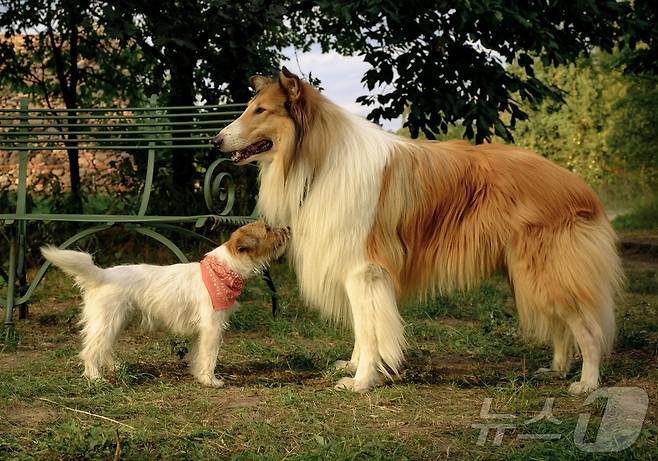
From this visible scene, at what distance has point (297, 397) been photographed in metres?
4.28

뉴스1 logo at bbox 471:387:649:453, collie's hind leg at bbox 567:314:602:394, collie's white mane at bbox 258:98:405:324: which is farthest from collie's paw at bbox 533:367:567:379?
collie's white mane at bbox 258:98:405:324

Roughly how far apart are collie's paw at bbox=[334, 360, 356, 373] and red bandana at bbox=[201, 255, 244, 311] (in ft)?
2.54

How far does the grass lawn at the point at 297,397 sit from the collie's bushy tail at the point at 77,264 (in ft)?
1.79

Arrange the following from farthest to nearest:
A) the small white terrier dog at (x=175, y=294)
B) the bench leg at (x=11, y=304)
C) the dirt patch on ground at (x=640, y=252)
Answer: the dirt patch on ground at (x=640, y=252) < the bench leg at (x=11, y=304) < the small white terrier dog at (x=175, y=294)

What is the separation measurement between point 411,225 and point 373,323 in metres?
0.59

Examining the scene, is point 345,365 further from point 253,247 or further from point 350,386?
point 253,247

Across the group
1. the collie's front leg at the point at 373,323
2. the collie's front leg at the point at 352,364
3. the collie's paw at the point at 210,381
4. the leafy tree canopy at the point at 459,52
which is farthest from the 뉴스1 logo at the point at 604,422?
the leafy tree canopy at the point at 459,52

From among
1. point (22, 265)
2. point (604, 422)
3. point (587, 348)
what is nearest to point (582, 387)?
point (587, 348)

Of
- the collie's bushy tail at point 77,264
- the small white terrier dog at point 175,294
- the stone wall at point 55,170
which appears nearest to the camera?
the collie's bushy tail at point 77,264

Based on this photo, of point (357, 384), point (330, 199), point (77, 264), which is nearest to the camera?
point (77, 264)

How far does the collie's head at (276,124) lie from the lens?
4.71 meters

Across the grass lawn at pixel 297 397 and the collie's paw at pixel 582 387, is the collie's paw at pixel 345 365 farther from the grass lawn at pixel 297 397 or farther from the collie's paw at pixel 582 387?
the collie's paw at pixel 582 387

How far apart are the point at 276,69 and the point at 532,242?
191 inches

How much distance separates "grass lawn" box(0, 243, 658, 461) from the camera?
3.48m
